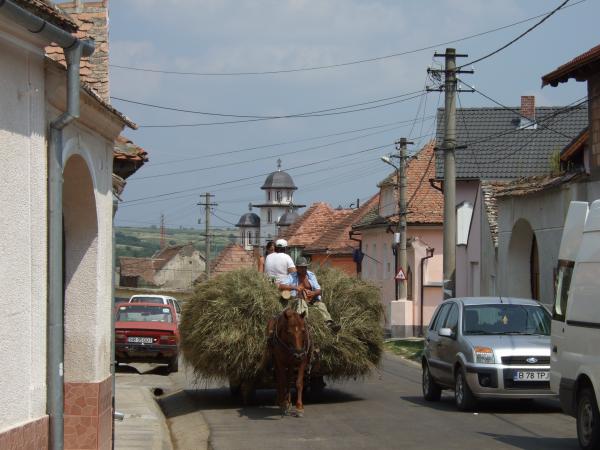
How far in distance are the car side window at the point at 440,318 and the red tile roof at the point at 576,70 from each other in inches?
290

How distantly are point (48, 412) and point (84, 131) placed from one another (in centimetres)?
276

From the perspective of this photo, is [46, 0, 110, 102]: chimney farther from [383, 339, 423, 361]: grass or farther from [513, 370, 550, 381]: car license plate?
[383, 339, 423, 361]: grass

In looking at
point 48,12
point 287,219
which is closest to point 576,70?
point 48,12

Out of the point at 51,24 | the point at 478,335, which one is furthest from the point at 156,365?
the point at 51,24

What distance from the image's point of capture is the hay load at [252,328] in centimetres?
1603

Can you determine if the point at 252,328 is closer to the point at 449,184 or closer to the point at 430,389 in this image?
the point at 430,389

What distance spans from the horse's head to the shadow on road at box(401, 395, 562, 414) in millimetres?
2483

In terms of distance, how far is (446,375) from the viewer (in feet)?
54.6

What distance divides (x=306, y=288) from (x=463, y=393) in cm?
275

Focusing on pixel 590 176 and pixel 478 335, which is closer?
pixel 478 335

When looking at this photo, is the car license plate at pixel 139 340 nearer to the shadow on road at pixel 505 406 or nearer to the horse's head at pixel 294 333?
the shadow on road at pixel 505 406

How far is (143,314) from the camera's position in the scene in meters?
27.1

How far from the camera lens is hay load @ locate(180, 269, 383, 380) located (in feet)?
52.6

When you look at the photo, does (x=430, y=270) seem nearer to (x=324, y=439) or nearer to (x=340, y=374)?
(x=340, y=374)
